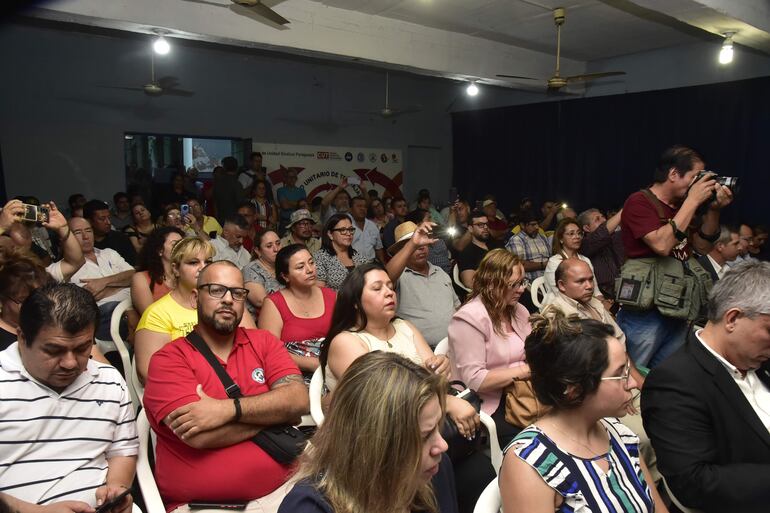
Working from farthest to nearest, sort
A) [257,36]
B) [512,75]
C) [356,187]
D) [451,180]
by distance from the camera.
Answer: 1. [451,180]
2. [356,187]
3. [512,75]
4. [257,36]

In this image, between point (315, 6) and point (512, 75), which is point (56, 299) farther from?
point (512, 75)

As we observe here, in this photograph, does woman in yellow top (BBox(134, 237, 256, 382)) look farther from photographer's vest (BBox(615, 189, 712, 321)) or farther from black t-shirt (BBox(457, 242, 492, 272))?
black t-shirt (BBox(457, 242, 492, 272))

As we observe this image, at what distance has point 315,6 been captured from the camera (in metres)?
5.88

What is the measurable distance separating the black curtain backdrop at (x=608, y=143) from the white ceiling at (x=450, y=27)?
0.91 metres

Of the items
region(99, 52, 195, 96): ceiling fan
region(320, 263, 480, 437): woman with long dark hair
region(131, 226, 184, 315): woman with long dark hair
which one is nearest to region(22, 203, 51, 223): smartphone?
region(131, 226, 184, 315): woman with long dark hair

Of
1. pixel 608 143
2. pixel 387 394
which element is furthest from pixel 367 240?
pixel 387 394

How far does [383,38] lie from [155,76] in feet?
13.8

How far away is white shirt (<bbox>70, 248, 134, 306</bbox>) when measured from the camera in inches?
150

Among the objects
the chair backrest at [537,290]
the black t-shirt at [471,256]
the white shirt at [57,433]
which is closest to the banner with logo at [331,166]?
the black t-shirt at [471,256]

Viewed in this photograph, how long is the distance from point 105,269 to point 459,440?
3.08 meters

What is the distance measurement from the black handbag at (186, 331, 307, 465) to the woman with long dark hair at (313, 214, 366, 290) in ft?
6.18

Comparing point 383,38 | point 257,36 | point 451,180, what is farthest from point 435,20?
point 451,180

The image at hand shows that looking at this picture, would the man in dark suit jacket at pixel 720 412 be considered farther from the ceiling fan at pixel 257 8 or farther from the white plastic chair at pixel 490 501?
the ceiling fan at pixel 257 8

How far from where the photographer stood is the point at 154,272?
10.8ft
